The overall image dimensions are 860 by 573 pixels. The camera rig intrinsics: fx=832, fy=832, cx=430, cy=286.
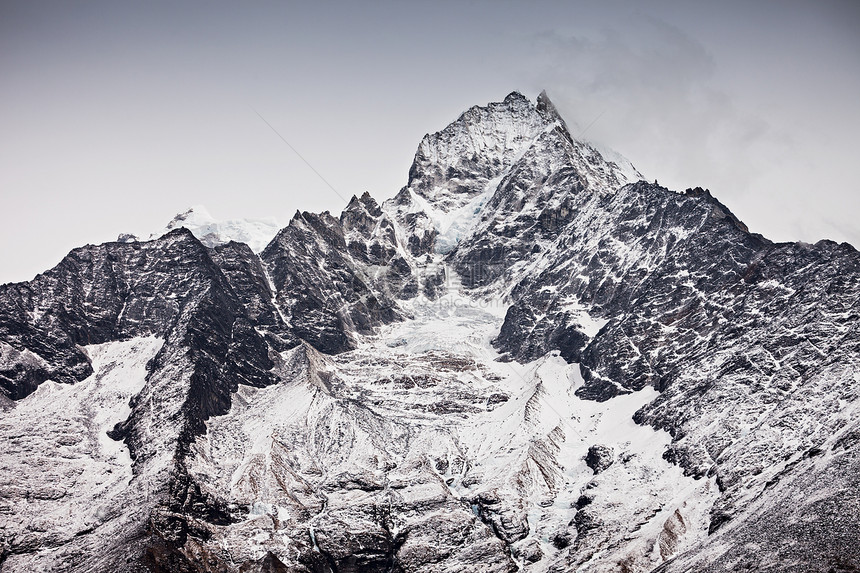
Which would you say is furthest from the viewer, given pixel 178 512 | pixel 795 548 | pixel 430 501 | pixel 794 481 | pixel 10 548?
pixel 430 501

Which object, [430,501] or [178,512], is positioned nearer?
[178,512]

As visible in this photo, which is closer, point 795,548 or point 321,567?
point 795,548

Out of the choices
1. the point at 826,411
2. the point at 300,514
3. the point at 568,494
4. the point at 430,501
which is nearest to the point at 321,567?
the point at 300,514

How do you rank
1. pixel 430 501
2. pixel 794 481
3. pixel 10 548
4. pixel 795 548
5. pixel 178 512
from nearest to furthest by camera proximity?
pixel 795 548 < pixel 794 481 < pixel 10 548 < pixel 178 512 < pixel 430 501

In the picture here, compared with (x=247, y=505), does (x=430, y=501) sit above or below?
below

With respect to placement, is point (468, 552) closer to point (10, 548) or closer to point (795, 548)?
point (795, 548)

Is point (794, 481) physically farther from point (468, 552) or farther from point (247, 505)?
point (247, 505)

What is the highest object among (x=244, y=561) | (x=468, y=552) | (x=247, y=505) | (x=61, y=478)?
(x=61, y=478)

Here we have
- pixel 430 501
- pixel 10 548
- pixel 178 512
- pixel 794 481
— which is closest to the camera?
pixel 794 481

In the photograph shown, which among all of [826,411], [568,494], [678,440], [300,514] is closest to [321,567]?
[300,514]
